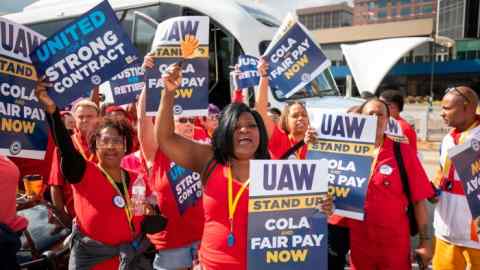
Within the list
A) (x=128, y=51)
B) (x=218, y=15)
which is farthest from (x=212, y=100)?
(x=128, y=51)

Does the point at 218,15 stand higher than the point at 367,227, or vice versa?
the point at 218,15

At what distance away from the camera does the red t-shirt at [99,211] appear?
274cm

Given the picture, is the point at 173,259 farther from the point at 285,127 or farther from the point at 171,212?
the point at 285,127

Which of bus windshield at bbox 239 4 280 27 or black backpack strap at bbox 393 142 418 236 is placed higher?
bus windshield at bbox 239 4 280 27

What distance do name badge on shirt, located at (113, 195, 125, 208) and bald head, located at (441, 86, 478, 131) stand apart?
245cm

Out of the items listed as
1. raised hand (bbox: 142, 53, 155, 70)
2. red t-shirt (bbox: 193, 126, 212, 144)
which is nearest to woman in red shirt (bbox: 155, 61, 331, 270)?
raised hand (bbox: 142, 53, 155, 70)

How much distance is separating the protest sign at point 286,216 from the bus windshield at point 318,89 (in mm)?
6386

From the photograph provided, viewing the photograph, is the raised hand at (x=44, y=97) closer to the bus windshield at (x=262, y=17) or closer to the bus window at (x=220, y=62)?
the bus window at (x=220, y=62)

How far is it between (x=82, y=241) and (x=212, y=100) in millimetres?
6333

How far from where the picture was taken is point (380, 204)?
3068 millimetres

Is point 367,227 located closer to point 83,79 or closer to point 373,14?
point 83,79

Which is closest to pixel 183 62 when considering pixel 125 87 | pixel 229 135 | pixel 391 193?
pixel 229 135

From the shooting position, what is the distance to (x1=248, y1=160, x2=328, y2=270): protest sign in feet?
7.77

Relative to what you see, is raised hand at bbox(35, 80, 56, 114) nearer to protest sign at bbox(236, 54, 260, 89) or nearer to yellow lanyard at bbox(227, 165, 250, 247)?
yellow lanyard at bbox(227, 165, 250, 247)
